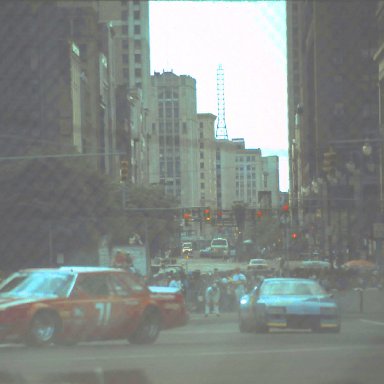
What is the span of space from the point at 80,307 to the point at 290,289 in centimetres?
186

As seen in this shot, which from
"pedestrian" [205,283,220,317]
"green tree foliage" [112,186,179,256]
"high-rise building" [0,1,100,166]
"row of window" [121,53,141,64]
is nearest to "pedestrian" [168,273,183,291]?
"pedestrian" [205,283,220,317]

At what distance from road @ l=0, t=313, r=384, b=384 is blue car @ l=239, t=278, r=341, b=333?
122 millimetres

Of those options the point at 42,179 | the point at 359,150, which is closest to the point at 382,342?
the point at 359,150

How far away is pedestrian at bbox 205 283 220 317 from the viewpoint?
35.5 ft

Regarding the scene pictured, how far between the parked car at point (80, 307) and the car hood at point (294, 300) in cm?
76

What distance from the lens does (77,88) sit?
12.1m

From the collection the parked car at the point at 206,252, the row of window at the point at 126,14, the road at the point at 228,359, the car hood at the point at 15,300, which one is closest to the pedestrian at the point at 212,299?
the parked car at the point at 206,252

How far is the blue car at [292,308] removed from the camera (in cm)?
686

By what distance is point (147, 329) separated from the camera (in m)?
6.29

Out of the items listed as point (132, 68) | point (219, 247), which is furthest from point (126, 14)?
point (219, 247)

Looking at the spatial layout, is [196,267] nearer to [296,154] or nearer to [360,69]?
[296,154]

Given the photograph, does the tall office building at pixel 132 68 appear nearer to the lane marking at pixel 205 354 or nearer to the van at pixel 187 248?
the van at pixel 187 248

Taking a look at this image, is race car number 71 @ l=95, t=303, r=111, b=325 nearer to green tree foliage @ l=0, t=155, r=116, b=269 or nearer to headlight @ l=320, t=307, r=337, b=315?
headlight @ l=320, t=307, r=337, b=315

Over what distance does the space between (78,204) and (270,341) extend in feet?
16.4
